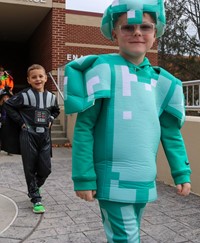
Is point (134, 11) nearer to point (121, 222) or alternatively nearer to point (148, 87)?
point (148, 87)

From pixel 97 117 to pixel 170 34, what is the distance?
2894cm

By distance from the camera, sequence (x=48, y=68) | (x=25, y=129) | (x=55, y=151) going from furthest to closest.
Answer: (x=48, y=68) < (x=55, y=151) < (x=25, y=129)

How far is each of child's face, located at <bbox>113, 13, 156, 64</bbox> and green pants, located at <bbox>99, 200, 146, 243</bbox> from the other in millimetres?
855

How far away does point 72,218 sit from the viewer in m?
→ 3.81

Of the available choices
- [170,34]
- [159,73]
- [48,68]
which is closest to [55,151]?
[48,68]

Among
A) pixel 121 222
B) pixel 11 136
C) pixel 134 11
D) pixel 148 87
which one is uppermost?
pixel 134 11

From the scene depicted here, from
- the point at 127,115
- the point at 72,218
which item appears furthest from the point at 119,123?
the point at 72,218

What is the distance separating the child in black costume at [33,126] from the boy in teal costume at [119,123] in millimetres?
2227

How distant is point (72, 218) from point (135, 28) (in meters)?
2.53

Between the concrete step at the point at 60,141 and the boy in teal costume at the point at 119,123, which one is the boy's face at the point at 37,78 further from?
the concrete step at the point at 60,141

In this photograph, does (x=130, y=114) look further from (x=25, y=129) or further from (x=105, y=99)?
(x=25, y=129)

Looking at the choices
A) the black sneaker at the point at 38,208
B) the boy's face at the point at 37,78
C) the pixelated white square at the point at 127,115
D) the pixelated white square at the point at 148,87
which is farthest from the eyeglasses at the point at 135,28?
the black sneaker at the point at 38,208

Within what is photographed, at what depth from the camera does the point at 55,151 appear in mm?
8602

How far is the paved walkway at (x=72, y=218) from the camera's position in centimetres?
329
